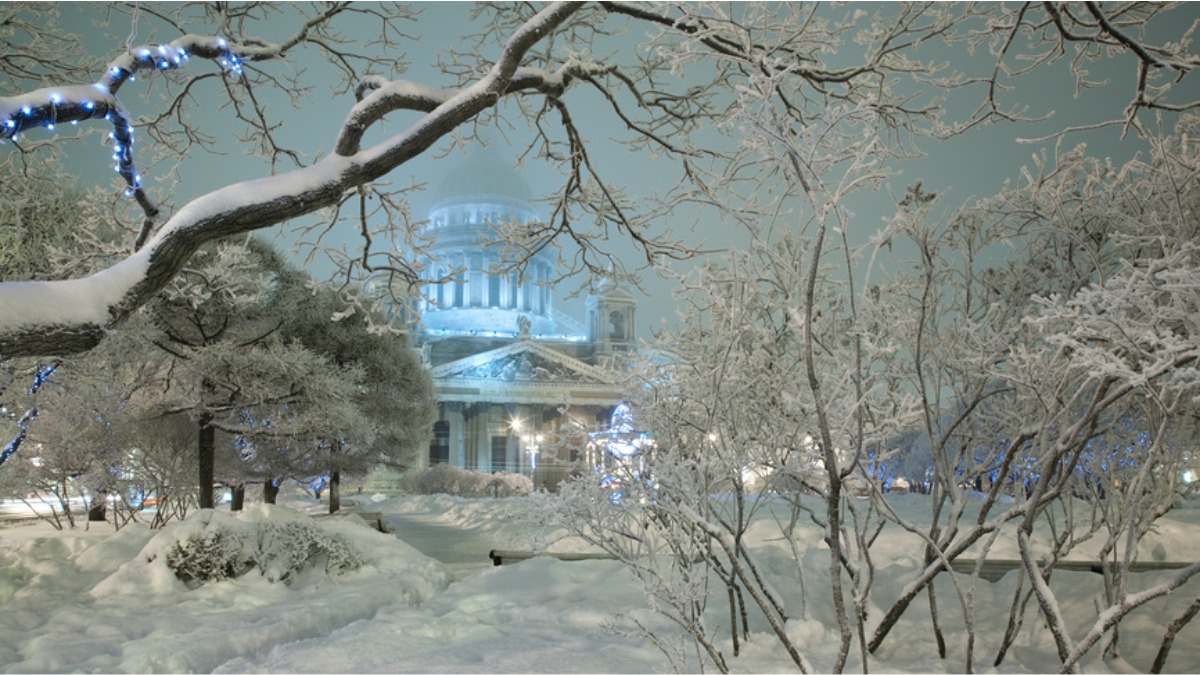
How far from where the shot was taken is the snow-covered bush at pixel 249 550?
10195 millimetres

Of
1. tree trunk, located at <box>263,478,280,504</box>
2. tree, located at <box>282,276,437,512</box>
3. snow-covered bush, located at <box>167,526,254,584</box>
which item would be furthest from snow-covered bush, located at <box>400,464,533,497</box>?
snow-covered bush, located at <box>167,526,254,584</box>

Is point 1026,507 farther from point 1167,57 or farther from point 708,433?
point 1167,57

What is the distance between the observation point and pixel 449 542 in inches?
849

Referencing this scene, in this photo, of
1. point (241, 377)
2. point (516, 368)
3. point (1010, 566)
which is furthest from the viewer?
point (516, 368)

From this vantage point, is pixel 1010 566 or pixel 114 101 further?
pixel 1010 566

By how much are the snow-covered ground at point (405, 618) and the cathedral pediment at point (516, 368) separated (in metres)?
48.6

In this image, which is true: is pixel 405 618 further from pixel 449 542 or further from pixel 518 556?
pixel 449 542

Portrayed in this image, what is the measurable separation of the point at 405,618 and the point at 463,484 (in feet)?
127

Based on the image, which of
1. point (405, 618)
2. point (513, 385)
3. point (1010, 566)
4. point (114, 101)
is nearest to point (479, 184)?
point (513, 385)

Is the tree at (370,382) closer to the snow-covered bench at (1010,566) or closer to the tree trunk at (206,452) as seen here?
the tree trunk at (206,452)

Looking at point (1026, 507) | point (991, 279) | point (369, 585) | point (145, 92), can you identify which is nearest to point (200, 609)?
point (369, 585)

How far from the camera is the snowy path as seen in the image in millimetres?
16359

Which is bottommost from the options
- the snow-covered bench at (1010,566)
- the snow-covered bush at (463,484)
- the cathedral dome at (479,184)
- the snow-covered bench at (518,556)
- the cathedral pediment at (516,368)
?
the snow-covered bush at (463,484)

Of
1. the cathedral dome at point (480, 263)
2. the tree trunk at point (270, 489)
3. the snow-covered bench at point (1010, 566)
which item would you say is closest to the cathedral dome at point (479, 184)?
the cathedral dome at point (480, 263)
